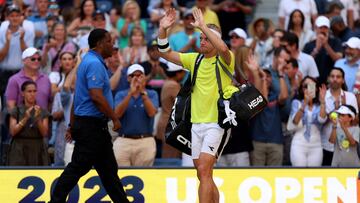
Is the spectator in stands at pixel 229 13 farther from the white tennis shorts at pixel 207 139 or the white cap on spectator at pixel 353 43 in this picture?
the white tennis shorts at pixel 207 139

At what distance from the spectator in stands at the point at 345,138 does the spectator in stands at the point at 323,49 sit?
2.55 meters

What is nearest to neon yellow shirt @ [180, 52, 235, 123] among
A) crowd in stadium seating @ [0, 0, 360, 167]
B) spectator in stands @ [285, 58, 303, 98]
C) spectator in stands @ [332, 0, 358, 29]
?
crowd in stadium seating @ [0, 0, 360, 167]

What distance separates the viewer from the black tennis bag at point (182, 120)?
12995mm

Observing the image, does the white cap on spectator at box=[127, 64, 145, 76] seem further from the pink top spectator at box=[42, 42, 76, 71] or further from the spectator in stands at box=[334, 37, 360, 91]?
the spectator in stands at box=[334, 37, 360, 91]

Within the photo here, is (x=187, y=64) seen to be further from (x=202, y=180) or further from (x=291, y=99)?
(x=291, y=99)

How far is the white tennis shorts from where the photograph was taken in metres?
12.6

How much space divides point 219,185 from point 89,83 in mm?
2489

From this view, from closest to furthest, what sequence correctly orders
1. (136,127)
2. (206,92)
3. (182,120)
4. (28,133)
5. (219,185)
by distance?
(206,92) → (182,120) → (219,185) → (28,133) → (136,127)

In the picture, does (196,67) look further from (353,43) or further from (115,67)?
(353,43)

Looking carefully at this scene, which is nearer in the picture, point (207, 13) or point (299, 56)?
point (299, 56)

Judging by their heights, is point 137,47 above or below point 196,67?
above

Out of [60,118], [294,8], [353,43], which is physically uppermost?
[294,8]

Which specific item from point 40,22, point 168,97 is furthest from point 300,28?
point 40,22

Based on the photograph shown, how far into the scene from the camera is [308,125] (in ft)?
53.3
